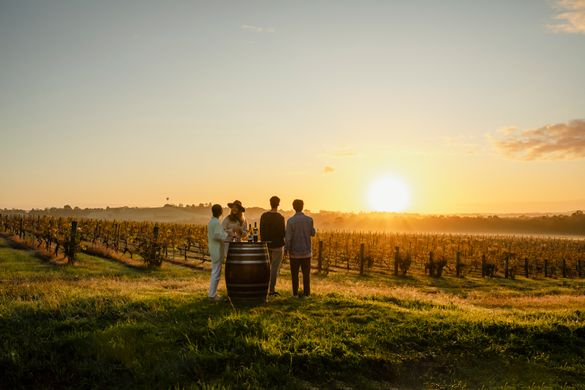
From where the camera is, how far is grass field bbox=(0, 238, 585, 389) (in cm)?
705

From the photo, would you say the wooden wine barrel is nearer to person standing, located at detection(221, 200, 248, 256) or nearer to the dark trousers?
person standing, located at detection(221, 200, 248, 256)

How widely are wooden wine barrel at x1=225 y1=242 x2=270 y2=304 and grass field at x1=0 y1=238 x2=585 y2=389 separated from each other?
1.35ft

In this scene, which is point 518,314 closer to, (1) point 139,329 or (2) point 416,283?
(1) point 139,329

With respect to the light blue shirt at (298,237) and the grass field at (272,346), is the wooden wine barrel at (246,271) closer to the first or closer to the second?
the grass field at (272,346)

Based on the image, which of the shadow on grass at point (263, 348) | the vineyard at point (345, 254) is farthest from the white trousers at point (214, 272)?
the vineyard at point (345, 254)

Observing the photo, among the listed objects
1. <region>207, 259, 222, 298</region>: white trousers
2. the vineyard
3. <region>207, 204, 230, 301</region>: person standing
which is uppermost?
<region>207, 204, 230, 301</region>: person standing

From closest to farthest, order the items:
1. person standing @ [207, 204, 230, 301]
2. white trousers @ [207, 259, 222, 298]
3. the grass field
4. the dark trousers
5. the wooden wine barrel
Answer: the grass field
the wooden wine barrel
person standing @ [207, 204, 230, 301]
white trousers @ [207, 259, 222, 298]
the dark trousers

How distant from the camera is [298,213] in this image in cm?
1123

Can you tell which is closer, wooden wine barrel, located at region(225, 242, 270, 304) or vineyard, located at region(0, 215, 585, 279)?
wooden wine barrel, located at region(225, 242, 270, 304)

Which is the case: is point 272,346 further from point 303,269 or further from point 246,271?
point 303,269

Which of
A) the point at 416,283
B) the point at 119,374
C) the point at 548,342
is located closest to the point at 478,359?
the point at 548,342

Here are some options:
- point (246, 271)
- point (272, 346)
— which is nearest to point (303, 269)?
point (246, 271)

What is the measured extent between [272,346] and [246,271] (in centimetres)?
269

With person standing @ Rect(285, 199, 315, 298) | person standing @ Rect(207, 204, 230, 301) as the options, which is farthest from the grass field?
person standing @ Rect(285, 199, 315, 298)
